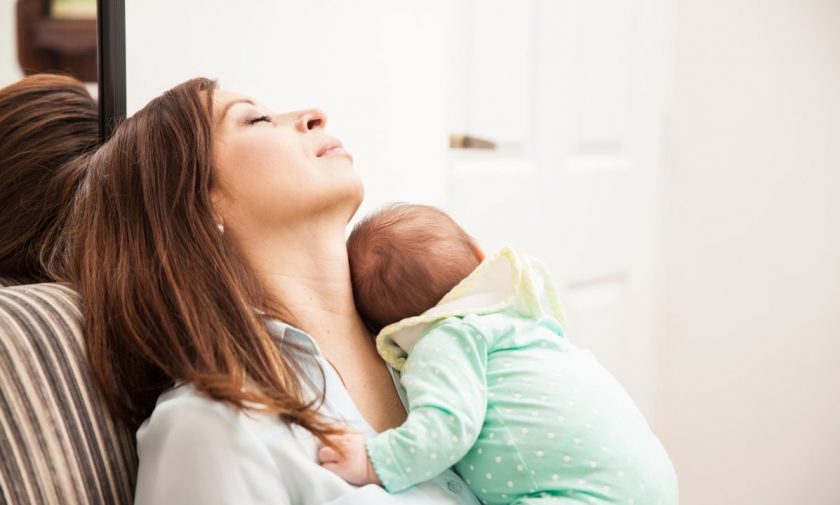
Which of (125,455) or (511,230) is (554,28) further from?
(125,455)

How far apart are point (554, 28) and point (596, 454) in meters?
1.39

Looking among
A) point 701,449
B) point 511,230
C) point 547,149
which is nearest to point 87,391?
point 511,230

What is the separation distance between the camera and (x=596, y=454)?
97 cm

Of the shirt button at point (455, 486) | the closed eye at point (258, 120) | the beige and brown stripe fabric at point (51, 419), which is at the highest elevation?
the closed eye at point (258, 120)

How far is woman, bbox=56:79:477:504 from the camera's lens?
34.5 inches

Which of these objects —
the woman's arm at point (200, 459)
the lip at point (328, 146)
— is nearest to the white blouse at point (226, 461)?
the woman's arm at point (200, 459)

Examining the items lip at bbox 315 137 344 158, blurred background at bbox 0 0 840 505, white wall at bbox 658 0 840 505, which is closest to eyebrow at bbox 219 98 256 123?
lip at bbox 315 137 344 158

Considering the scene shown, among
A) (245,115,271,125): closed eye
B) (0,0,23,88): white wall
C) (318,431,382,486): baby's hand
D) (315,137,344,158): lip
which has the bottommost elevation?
(318,431,382,486): baby's hand

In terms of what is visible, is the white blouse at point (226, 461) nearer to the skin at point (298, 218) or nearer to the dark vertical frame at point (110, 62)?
the skin at point (298, 218)

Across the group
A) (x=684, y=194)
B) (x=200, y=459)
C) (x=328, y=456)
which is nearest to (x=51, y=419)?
(x=200, y=459)

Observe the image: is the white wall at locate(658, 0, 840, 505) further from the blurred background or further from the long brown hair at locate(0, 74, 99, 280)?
the long brown hair at locate(0, 74, 99, 280)

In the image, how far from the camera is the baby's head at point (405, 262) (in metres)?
1.13

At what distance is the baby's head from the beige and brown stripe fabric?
364mm

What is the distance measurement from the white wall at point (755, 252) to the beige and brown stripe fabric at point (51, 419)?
210cm
